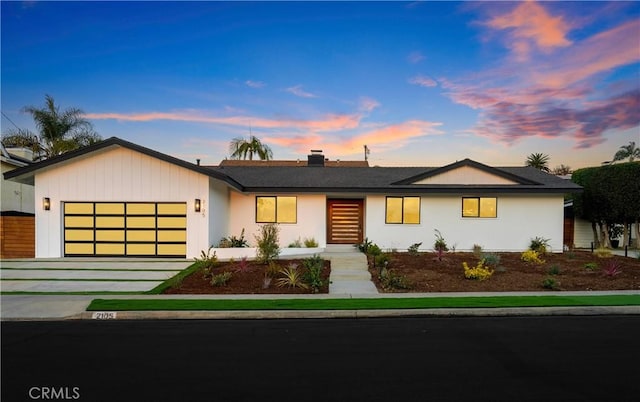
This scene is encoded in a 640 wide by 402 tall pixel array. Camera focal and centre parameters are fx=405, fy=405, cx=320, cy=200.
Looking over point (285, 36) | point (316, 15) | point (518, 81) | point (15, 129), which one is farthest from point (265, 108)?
point (15, 129)

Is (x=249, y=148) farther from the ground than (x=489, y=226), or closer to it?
farther from the ground

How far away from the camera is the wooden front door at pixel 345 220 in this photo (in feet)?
67.2

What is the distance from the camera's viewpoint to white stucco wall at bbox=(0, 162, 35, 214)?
2123cm

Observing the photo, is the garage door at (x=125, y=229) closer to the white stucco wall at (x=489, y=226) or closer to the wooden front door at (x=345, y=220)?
the wooden front door at (x=345, y=220)

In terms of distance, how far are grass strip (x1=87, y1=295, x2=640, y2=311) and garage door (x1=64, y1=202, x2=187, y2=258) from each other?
7.37 m

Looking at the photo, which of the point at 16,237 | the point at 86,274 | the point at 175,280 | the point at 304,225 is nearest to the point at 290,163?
the point at 304,225

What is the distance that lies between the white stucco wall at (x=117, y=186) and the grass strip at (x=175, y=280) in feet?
7.87

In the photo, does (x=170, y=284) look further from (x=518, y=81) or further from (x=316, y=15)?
(x=518, y=81)

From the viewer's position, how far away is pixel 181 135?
2642 cm

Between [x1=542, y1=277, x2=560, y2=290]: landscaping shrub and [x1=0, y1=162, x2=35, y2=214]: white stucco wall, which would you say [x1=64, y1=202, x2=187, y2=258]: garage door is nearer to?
[x1=0, y1=162, x2=35, y2=214]: white stucco wall

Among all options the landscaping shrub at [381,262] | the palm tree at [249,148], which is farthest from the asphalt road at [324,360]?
the palm tree at [249,148]

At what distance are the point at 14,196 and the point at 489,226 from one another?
24.9 m

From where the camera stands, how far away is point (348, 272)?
14320mm

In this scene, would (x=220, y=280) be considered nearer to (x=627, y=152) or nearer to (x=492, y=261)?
(x=492, y=261)
